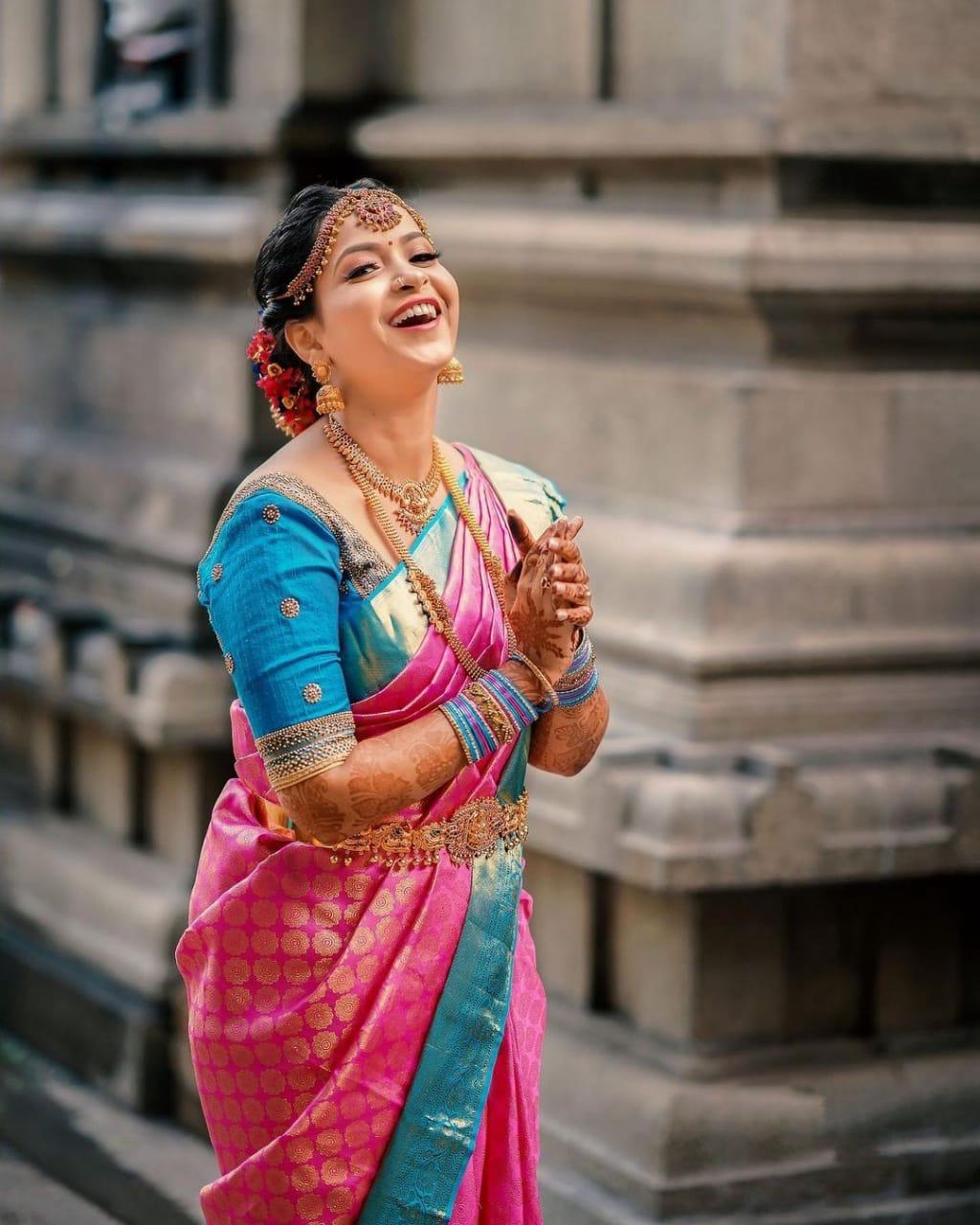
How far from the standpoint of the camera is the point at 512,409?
21.0ft

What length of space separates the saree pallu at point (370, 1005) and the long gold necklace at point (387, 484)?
8cm

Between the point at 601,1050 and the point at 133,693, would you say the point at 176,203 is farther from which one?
the point at 601,1050

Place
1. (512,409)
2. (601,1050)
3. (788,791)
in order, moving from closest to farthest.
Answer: (788,791)
(601,1050)
(512,409)

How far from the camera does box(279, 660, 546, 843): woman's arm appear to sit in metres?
3.73

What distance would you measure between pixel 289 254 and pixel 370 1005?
1.22 meters

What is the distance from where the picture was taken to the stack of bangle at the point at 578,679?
400 cm

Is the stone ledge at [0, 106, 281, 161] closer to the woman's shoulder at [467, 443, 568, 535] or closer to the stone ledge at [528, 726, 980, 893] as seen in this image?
the stone ledge at [528, 726, 980, 893]

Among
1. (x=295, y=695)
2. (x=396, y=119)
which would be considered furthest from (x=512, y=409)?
(x=295, y=695)

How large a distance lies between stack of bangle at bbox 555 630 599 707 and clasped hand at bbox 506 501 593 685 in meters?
0.08

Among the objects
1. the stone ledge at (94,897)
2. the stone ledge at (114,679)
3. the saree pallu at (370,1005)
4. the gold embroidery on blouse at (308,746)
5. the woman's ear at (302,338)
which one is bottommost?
the stone ledge at (94,897)

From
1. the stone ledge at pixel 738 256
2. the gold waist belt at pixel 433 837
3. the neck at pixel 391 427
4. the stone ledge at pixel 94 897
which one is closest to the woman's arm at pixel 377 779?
the gold waist belt at pixel 433 837

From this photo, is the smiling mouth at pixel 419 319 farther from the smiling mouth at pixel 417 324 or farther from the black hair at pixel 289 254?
the black hair at pixel 289 254

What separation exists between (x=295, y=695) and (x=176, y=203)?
13.1ft

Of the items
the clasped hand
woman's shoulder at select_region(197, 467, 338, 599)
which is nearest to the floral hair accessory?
woman's shoulder at select_region(197, 467, 338, 599)
